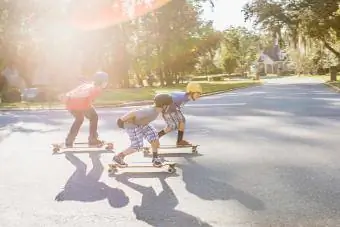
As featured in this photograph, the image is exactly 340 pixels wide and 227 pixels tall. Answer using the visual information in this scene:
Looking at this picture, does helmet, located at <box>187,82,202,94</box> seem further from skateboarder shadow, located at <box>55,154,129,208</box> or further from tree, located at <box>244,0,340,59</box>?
tree, located at <box>244,0,340,59</box>

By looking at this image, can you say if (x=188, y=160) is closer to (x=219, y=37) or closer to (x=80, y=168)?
(x=80, y=168)

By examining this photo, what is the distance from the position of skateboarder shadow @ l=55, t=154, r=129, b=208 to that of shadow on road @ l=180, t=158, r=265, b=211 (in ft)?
3.17

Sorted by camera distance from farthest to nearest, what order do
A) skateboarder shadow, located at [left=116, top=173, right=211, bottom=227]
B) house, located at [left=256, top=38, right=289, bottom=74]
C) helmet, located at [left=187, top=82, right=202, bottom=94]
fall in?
house, located at [left=256, top=38, right=289, bottom=74] < helmet, located at [left=187, top=82, right=202, bottom=94] < skateboarder shadow, located at [left=116, top=173, right=211, bottom=227]

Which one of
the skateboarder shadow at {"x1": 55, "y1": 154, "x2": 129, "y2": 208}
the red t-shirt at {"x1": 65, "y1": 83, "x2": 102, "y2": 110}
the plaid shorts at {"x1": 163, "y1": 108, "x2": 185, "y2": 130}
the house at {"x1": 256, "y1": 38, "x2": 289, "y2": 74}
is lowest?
the house at {"x1": 256, "y1": 38, "x2": 289, "y2": 74}

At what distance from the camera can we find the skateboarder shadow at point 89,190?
21.4ft

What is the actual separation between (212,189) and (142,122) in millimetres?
1691

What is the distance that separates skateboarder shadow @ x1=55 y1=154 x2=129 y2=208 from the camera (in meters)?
6.52

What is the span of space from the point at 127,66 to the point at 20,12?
11.7 m

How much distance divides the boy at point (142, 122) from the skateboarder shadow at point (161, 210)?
3.34 feet

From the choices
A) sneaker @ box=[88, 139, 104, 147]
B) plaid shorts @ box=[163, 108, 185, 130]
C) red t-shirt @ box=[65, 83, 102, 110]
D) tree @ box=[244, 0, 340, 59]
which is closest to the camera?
red t-shirt @ box=[65, 83, 102, 110]

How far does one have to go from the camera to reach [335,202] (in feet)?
19.8

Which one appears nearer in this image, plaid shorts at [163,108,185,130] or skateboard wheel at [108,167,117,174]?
skateboard wheel at [108,167,117,174]

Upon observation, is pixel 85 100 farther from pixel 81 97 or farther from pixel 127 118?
pixel 127 118

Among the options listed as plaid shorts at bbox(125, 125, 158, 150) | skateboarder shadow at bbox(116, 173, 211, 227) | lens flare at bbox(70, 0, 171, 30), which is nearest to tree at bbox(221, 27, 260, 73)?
lens flare at bbox(70, 0, 171, 30)
